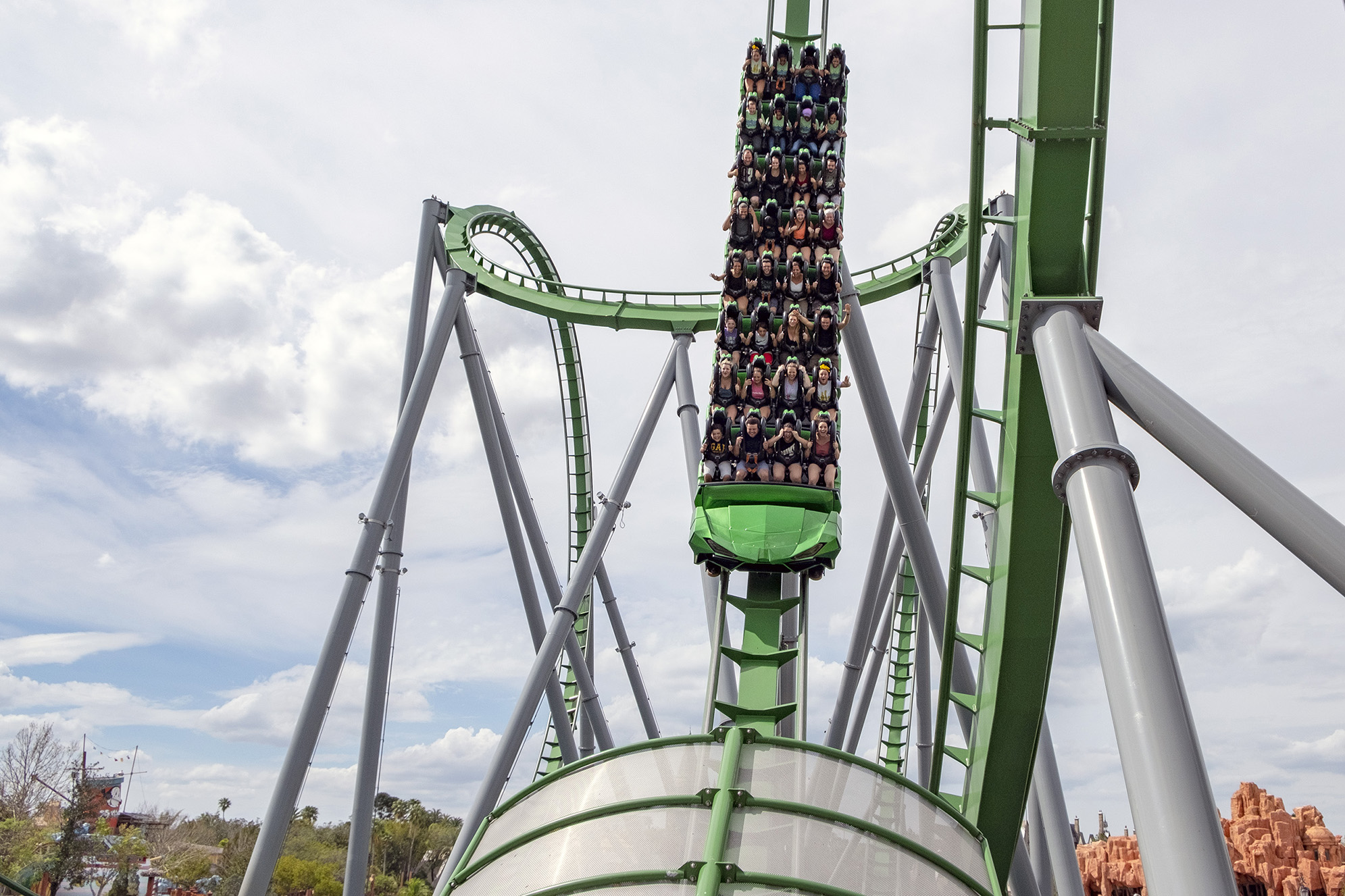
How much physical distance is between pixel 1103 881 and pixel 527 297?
3306 cm

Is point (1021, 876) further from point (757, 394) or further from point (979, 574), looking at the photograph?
point (757, 394)

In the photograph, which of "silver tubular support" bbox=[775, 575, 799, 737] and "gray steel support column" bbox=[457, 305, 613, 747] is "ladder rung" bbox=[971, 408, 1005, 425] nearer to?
"silver tubular support" bbox=[775, 575, 799, 737]

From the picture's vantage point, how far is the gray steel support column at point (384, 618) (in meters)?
9.77

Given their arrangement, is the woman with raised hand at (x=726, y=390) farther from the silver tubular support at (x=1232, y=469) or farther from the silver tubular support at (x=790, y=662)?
the silver tubular support at (x=1232, y=469)

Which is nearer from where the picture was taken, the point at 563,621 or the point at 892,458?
the point at 892,458

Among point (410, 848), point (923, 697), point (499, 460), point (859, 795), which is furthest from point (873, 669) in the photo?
point (410, 848)

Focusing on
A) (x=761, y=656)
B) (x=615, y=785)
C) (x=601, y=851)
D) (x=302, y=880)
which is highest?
(x=761, y=656)

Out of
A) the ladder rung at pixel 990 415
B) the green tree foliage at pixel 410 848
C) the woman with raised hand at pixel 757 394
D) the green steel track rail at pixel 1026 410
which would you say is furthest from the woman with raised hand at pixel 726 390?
the green tree foliage at pixel 410 848

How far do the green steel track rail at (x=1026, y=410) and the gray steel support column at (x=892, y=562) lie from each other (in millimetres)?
5419

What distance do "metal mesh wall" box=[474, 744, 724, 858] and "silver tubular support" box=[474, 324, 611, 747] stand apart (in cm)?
799

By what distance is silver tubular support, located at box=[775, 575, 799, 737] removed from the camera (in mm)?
7828

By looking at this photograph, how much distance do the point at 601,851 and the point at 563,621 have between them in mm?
6811

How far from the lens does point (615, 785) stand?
3758mm

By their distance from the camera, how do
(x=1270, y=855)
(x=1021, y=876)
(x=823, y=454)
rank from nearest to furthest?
(x=1021, y=876) < (x=823, y=454) < (x=1270, y=855)
